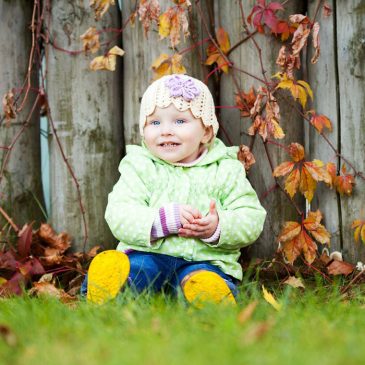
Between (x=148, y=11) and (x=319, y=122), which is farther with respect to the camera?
(x=319, y=122)

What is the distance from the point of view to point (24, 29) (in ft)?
13.5

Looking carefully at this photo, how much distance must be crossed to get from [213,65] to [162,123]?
73 cm

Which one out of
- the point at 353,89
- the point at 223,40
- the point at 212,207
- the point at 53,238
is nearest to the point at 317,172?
the point at 353,89

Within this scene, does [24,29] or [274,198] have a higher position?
[24,29]

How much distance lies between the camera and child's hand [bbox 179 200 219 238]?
321cm

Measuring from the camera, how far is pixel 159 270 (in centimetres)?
331

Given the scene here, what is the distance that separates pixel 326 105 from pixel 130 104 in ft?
3.55

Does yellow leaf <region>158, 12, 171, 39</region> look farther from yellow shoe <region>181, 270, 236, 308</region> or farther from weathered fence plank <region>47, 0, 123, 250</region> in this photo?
yellow shoe <region>181, 270, 236, 308</region>

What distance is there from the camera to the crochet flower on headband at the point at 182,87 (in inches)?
133

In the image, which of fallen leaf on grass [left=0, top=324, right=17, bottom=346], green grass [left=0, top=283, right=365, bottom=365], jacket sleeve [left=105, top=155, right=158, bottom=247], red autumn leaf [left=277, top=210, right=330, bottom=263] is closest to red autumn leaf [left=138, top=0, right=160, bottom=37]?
jacket sleeve [left=105, top=155, right=158, bottom=247]

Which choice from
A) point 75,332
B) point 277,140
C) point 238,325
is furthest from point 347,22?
point 75,332

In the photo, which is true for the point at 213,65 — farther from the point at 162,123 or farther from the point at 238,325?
the point at 238,325

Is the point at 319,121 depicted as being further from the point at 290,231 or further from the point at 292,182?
the point at 290,231

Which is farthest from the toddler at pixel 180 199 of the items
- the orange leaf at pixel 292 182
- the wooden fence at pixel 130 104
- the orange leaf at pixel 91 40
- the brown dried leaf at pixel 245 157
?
the orange leaf at pixel 91 40
